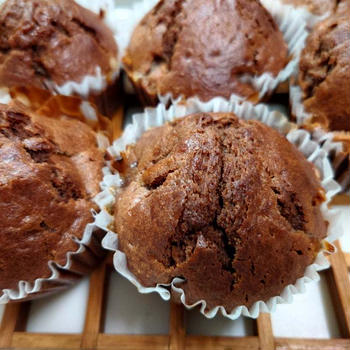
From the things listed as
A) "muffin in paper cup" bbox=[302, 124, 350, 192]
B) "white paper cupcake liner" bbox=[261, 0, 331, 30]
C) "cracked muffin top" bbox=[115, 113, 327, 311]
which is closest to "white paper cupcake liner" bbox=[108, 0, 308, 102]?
"white paper cupcake liner" bbox=[261, 0, 331, 30]

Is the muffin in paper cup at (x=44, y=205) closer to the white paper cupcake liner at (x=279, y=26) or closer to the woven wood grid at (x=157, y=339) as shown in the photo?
the woven wood grid at (x=157, y=339)

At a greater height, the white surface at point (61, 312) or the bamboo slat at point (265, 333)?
the white surface at point (61, 312)

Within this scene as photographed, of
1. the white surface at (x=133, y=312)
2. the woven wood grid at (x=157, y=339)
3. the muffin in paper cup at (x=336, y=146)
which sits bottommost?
the woven wood grid at (x=157, y=339)

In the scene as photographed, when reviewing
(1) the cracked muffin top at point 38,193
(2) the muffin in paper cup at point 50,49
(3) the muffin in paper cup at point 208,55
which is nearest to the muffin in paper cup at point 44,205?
(1) the cracked muffin top at point 38,193

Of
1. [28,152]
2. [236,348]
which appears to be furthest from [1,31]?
[236,348]

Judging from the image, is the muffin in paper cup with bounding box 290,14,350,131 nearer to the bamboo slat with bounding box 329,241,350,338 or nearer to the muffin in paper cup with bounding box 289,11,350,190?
the muffin in paper cup with bounding box 289,11,350,190

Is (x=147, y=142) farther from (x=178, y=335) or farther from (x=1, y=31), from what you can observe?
(x=1, y=31)
